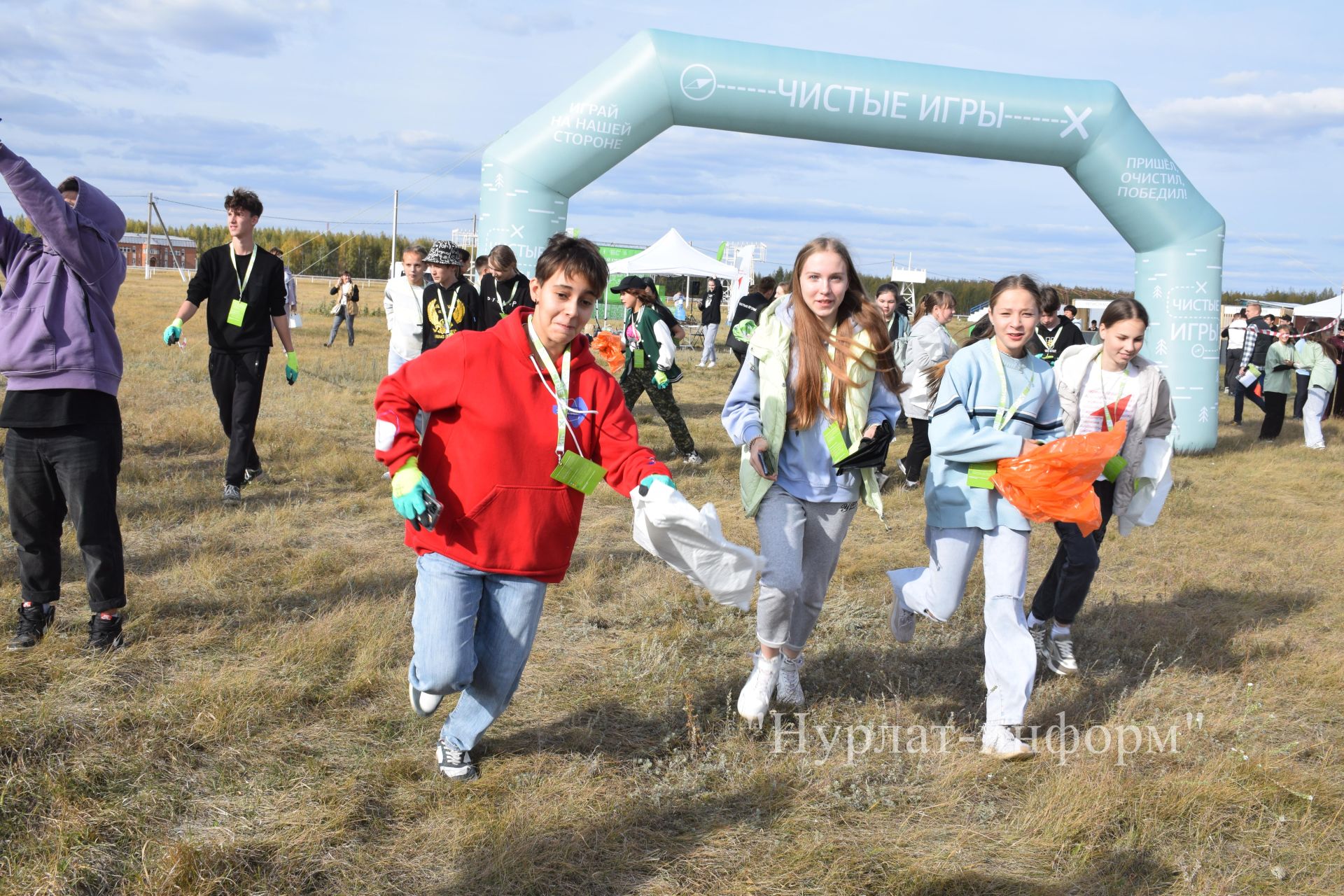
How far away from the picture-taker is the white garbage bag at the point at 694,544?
305cm

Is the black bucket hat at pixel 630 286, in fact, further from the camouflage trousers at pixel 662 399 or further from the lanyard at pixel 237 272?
the lanyard at pixel 237 272

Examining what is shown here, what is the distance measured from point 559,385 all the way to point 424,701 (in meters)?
1.18

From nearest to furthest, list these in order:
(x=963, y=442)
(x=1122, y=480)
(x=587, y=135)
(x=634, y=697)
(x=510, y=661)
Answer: (x=510, y=661), (x=963, y=442), (x=634, y=697), (x=1122, y=480), (x=587, y=135)

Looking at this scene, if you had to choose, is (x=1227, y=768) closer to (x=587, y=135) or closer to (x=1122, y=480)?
(x=1122, y=480)

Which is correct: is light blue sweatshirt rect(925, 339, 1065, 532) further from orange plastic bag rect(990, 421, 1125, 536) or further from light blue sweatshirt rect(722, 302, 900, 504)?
light blue sweatshirt rect(722, 302, 900, 504)

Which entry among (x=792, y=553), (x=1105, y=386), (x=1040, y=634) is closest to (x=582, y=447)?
(x=792, y=553)

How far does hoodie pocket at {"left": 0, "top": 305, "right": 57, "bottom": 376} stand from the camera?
153 inches

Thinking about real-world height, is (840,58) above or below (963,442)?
above

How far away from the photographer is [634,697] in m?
4.28

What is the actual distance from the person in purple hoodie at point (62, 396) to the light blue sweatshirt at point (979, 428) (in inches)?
129

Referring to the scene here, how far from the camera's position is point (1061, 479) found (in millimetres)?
3684

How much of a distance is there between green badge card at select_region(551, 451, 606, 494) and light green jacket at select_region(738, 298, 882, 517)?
77cm

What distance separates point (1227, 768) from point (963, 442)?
5.25 feet

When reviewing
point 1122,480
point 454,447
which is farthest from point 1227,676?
point 454,447
